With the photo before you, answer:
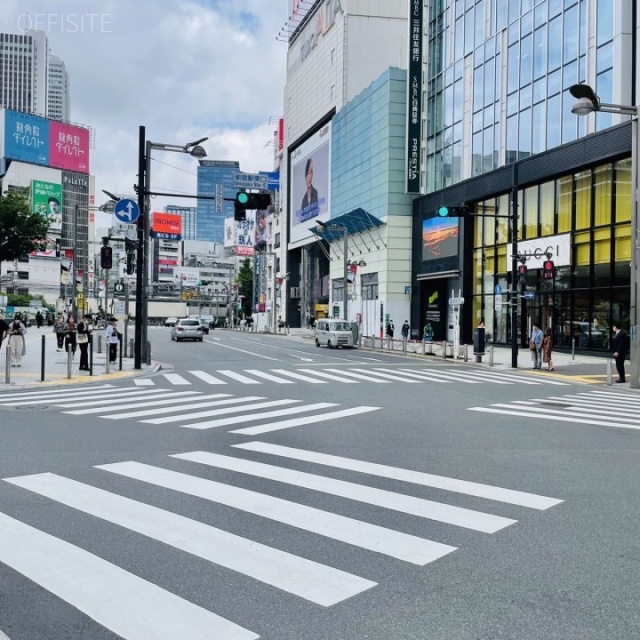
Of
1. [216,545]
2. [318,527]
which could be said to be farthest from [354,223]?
[216,545]

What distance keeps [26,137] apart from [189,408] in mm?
119604

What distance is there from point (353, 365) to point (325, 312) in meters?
56.5

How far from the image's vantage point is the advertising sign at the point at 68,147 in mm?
122875

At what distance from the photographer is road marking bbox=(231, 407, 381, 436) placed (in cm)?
1080

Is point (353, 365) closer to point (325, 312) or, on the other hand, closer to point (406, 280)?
point (406, 280)

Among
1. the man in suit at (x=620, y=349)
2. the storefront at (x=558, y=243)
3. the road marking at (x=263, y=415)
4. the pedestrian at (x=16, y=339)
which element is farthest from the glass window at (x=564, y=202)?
the pedestrian at (x=16, y=339)

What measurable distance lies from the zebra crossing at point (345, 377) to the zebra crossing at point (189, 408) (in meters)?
2.90

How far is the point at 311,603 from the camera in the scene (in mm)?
4133

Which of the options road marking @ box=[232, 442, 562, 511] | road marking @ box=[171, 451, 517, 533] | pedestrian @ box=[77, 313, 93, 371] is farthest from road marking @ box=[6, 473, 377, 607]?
pedestrian @ box=[77, 313, 93, 371]

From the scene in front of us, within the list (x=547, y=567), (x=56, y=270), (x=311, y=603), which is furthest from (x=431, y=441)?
(x=56, y=270)

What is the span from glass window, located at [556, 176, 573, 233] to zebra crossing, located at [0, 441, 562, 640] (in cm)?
2972

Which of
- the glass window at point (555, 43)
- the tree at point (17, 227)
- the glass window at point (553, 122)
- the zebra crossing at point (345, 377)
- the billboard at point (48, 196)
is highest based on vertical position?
the billboard at point (48, 196)

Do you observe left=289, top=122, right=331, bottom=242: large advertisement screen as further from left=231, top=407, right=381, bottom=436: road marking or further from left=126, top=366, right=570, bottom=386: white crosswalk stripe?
left=231, top=407, right=381, bottom=436: road marking

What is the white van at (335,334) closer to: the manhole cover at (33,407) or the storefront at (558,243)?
the storefront at (558,243)
